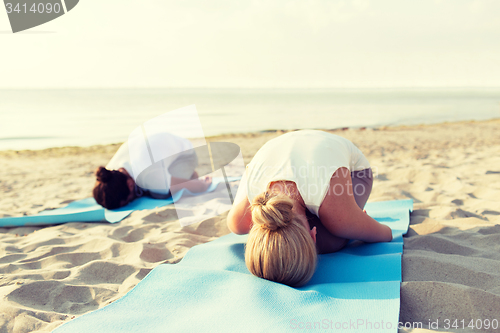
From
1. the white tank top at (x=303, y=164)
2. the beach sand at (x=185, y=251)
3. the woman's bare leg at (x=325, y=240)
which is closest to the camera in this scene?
the beach sand at (x=185, y=251)

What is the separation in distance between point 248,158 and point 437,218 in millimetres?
4718

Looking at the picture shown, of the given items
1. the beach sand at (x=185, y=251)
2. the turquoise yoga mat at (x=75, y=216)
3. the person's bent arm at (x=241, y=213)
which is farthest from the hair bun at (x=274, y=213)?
the turquoise yoga mat at (x=75, y=216)

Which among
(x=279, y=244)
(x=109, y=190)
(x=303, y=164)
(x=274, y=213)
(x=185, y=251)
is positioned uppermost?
(x=303, y=164)

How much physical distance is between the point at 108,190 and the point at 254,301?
110 inches

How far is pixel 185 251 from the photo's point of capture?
263 cm

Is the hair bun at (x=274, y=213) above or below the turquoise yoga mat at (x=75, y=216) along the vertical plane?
above

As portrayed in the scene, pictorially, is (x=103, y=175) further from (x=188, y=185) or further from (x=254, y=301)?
(x=254, y=301)

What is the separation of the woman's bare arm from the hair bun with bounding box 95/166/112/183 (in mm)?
2736

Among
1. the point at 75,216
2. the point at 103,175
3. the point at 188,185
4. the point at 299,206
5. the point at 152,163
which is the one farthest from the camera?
the point at 188,185

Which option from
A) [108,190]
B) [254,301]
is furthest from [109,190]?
[254,301]

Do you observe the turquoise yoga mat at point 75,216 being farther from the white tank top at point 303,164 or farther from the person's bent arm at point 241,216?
the white tank top at point 303,164

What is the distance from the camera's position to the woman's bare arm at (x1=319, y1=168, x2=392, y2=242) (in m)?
2.02

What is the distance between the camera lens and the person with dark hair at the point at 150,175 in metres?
3.97

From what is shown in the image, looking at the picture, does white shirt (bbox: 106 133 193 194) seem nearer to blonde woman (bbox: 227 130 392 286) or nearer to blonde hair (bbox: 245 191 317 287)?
blonde woman (bbox: 227 130 392 286)
